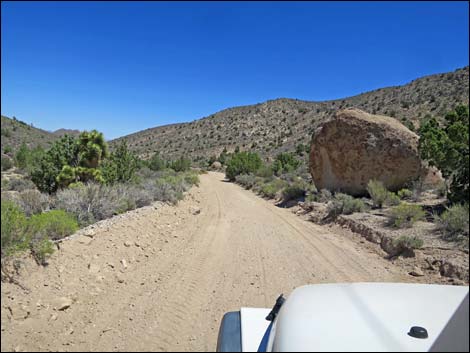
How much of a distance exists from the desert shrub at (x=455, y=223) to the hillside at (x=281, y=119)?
28.3 meters

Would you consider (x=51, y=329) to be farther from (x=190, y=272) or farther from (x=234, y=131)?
(x=234, y=131)

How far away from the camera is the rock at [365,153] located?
53.8ft

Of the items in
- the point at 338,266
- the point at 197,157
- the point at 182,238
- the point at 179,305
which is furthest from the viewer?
the point at 197,157

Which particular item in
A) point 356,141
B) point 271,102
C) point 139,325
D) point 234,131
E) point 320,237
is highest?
point 271,102

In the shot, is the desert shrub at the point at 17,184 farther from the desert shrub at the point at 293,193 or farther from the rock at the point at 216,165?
the rock at the point at 216,165

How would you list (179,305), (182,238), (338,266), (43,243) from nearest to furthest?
(179,305), (43,243), (338,266), (182,238)

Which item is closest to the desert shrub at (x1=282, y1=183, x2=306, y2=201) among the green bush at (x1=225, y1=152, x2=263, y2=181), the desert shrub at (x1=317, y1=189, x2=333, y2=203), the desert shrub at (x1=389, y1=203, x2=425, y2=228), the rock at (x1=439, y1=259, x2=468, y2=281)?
the desert shrub at (x1=317, y1=189, x2=333, y2=203)

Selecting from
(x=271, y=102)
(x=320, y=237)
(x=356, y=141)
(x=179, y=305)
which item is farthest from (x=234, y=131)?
(x=179, y=305)

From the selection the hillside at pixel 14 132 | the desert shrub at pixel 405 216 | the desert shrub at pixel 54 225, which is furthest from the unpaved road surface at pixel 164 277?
the desert shrub at pixel 405 216

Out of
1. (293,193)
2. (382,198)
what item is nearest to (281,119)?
(293,193)

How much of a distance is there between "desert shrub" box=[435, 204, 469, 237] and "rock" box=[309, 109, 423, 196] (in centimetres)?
778

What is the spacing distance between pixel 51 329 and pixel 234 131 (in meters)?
80.8

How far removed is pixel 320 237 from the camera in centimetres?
1076

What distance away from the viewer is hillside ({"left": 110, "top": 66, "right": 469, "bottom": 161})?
45.2 metres
